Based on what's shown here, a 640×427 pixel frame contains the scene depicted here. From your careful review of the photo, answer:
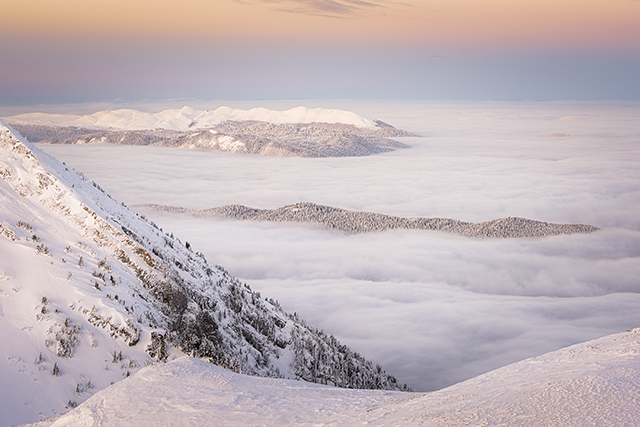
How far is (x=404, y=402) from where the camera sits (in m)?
14.7

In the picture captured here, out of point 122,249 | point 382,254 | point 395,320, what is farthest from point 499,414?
point 382,254

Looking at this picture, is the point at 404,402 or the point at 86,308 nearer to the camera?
the point at 404,402

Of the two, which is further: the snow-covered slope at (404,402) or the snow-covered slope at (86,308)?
the snow-covered slope at (86,308)

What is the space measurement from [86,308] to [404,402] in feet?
54.1

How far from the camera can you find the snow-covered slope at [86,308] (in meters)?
17.8

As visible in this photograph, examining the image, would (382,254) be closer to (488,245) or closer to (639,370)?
(488,245)

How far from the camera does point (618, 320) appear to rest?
4281 inches

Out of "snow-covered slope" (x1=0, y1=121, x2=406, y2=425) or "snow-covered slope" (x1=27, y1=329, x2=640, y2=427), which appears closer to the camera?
"snow-covered slope" (x1=27, y1=329, x2=640, y2=427)

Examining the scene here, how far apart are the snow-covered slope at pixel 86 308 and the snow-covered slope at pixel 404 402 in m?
3.78

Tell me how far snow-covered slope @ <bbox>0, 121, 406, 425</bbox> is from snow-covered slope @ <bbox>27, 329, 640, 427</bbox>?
3.78 metres

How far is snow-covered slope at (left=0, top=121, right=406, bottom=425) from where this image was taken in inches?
699

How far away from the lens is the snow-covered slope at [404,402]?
9.97 meters

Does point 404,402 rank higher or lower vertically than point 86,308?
higher

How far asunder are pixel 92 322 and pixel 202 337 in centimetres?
864
